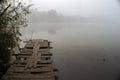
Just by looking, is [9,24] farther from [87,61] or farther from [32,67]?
[87,61]

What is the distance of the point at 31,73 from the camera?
1330 centimetres

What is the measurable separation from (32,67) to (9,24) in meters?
3.26

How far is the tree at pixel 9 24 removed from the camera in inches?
571

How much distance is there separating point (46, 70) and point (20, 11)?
4576 mm

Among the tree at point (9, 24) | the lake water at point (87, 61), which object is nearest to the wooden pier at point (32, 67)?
the tree at point (9, 24)

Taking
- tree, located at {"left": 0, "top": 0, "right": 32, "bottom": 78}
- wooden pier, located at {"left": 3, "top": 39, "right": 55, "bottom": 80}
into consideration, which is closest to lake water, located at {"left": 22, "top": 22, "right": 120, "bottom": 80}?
wooden pier, located at {"left": 3, "top": 39, "right": 55, "bottom": 80}

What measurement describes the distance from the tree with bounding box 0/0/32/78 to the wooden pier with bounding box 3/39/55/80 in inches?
27.6

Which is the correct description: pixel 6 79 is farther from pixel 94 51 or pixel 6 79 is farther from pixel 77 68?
pixel 94 51

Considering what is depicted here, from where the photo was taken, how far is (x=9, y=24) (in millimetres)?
15617

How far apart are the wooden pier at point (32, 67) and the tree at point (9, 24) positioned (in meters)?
0.70

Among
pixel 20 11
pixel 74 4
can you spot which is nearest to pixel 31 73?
pixel 20 11

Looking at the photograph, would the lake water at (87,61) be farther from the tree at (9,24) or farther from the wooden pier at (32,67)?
the tree at (9,24)

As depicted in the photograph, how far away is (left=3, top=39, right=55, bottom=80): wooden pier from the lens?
1251cm

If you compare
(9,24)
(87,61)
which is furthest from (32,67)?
(87,61)
